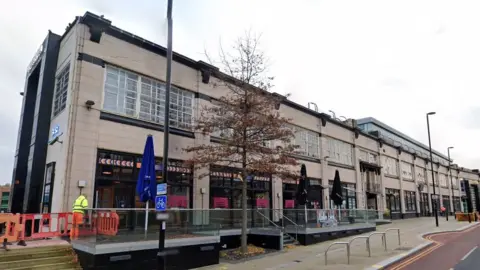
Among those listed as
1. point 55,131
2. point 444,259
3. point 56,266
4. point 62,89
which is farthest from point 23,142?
point 444,259

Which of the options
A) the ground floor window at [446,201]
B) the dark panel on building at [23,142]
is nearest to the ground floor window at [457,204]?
the ground floor window at [446,201]

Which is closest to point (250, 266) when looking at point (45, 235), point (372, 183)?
point (45, 235)

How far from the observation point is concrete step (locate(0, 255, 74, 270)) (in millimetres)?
10117

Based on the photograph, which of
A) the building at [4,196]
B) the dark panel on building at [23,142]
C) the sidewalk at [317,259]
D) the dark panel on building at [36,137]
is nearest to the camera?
the sidewalk at [317,259]

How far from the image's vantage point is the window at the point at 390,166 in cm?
4517

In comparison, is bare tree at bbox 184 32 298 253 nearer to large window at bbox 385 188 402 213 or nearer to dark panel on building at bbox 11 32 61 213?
dark panel on building at bbox 11 32 61 213

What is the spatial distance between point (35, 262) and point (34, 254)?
0.38m

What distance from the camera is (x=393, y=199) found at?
148 ft

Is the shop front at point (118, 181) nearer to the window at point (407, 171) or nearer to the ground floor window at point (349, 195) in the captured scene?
the ground floor window at point (349, 195)

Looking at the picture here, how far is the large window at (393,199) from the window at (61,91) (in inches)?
1492

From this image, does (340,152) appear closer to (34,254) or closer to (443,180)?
(34,254)

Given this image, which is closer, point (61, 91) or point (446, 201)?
Answer: point (61, 91)

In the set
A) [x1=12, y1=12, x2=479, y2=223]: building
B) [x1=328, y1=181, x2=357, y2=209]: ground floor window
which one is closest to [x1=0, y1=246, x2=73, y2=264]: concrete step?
[x1=12, y1=12, x2=479, y2=223]: building

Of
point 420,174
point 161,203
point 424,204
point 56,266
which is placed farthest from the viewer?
point 420,174
